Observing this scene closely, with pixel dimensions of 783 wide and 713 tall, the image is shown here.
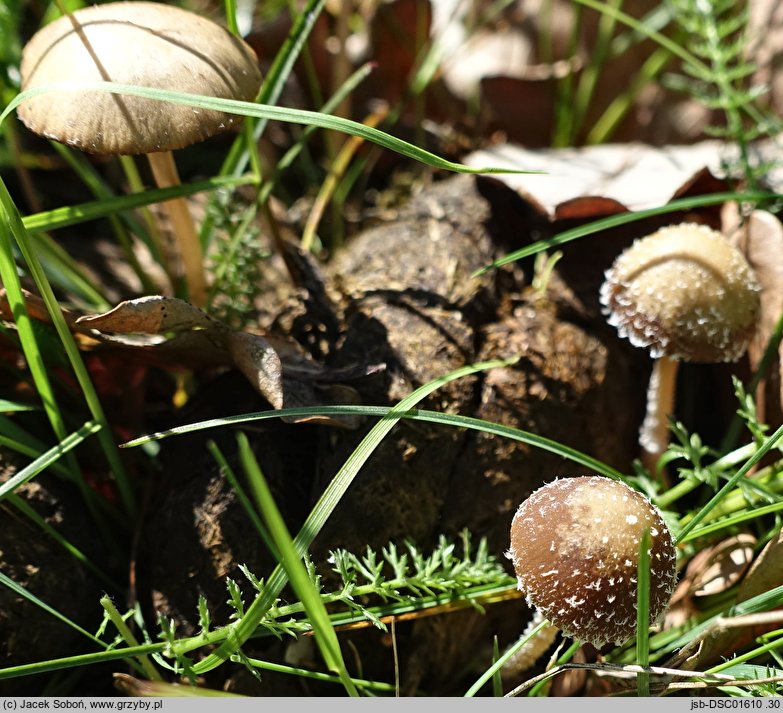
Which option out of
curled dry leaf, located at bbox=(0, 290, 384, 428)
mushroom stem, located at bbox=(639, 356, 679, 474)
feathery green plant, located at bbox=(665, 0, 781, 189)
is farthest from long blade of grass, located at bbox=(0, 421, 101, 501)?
feathery green plant, located at bbox=(665, 0, 781, 189)

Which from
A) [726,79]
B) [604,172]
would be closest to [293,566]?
[604,172]

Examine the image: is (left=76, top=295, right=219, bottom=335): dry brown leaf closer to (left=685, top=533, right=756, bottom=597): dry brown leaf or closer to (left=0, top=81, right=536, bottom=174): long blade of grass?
(left=0, top=81, right=536, bottom=174): long blade of grass

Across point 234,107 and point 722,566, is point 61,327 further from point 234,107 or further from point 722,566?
point 722,566

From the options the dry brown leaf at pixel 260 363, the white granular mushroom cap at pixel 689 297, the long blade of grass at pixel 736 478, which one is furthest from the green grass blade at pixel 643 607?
the dry brown leaf at pixel 260 363

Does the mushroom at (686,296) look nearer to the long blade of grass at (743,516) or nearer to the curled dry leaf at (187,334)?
the long blade of grass at (743,516)

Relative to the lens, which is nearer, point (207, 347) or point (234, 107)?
point (234, 107)

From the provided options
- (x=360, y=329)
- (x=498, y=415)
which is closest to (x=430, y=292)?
(x=360, y=329)

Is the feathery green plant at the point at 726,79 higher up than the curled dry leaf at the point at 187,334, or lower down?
higher up
